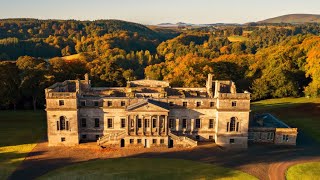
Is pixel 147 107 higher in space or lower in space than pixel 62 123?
higher

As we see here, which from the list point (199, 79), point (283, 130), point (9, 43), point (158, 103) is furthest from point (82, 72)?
point (9, 43)

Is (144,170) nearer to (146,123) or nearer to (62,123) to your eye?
(146,123)

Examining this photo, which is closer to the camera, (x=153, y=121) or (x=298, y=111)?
(x=153, y=121)

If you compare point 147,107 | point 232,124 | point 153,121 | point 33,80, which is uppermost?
point 33,80

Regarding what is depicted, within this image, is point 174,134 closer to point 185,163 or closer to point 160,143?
point 160,143

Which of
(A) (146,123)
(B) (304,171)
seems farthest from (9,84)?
(B) (304,171)

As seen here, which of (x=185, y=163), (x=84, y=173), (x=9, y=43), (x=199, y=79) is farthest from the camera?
(x=9, y=43)
